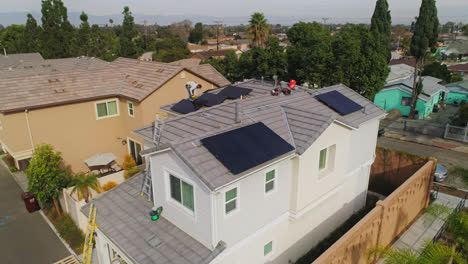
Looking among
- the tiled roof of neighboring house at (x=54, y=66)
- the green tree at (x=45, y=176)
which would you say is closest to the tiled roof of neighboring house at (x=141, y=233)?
the green tree at (x=45, y=176)

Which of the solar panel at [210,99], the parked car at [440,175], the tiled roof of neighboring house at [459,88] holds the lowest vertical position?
the parked car at [440,175]

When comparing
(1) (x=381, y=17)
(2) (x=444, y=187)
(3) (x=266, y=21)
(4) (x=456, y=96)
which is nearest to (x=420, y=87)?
(1) (x=381, y=17)

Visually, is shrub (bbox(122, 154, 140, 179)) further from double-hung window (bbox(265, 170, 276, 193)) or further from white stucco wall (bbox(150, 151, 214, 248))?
double-hung window (bbox(265, 170, 276, 193))

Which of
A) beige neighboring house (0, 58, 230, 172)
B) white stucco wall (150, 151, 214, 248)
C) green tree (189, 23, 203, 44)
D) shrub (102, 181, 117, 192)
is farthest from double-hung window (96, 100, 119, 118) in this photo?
green tree (189, 23, 203, 44)

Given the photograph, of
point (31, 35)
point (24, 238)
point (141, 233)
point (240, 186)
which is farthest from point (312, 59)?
point (31, 35)

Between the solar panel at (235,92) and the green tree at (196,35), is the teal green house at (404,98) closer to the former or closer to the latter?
the solar panel at (235,92)
